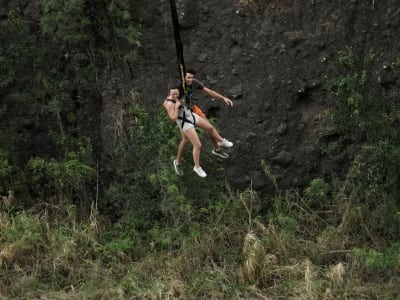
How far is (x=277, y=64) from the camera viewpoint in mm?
13375

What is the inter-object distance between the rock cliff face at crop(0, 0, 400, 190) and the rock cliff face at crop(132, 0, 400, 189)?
0.05ft

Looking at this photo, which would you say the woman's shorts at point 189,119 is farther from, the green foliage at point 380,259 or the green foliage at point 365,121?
the green foliage at point 380,259

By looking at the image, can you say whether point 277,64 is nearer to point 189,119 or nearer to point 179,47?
point 189,119

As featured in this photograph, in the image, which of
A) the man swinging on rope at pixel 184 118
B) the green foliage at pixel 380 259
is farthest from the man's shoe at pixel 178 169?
the green foliage at pixel 380 259

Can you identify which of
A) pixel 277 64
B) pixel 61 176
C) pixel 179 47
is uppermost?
pixel 179 47

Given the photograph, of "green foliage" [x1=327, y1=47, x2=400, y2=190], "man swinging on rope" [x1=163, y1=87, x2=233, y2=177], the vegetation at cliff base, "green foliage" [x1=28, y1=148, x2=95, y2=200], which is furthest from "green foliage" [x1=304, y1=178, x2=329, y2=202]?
"green foliage" [x1=28, y1=148, x2=95, y2=200]

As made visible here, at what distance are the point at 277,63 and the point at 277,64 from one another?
16 millimetres

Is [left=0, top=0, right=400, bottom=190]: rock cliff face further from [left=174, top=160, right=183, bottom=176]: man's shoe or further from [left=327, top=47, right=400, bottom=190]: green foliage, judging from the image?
[left=174, top=160, right=183, bottom=176]: man's shoe

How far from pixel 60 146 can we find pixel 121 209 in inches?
77.5

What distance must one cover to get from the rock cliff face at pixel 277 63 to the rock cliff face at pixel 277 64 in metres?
0.02

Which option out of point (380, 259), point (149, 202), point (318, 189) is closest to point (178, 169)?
point (149, 202)

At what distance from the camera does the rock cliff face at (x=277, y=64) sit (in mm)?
13055

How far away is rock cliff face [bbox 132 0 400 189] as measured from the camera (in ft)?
42.9

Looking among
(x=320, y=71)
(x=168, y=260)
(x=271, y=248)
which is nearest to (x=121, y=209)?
(x=168, y=260)
